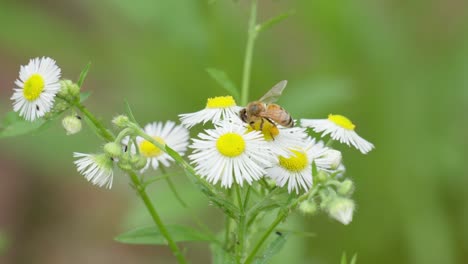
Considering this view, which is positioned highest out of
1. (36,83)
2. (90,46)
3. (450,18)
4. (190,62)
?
(450,18)

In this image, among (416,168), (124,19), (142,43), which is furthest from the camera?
(124,19)

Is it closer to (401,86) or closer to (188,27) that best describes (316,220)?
(401,86)

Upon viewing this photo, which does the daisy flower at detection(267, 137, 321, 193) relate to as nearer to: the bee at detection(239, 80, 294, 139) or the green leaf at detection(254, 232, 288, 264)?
the bee at detection(239, 80, 294, 139)

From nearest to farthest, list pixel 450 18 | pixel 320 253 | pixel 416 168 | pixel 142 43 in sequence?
pixel 320 253 < pixel 416 168 < pixel 142 43 < pixel 450 18

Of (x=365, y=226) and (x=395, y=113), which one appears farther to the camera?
(x=395, y=113)

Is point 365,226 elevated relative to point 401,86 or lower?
lower

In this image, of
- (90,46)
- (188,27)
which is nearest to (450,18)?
(188,27)

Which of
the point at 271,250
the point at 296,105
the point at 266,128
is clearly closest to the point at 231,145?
the point at 266,128
